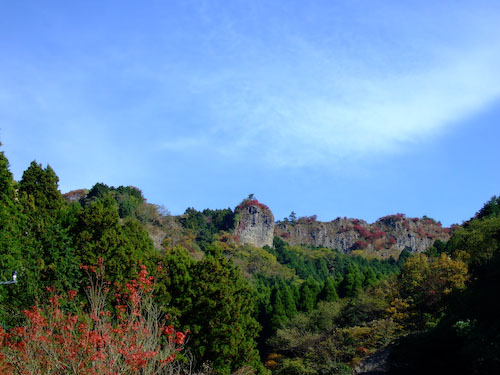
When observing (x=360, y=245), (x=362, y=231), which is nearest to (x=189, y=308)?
(x=360, y=245)

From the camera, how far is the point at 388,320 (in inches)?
870

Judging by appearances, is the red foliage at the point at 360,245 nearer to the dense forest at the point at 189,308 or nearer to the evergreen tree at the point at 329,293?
the dense forest at the point at 189,308

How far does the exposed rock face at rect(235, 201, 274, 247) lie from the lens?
55.9m

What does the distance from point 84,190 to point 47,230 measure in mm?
37283

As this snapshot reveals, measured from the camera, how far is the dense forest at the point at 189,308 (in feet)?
25.2

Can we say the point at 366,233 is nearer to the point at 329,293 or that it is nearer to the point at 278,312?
the point at 329,293

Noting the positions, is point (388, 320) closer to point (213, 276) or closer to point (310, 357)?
point (310, 357)

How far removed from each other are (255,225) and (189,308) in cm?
4140

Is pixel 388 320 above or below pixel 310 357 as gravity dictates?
above

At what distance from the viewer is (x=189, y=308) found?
50.3ft

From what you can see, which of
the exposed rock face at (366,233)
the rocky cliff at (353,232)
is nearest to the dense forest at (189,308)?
the rocky cliff at (353,232)

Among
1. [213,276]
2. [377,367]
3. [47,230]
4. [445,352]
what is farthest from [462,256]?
[47,230]

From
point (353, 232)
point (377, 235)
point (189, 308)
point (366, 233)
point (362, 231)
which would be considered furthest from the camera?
point (353, 232)

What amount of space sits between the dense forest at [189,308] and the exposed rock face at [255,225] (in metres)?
24.9
